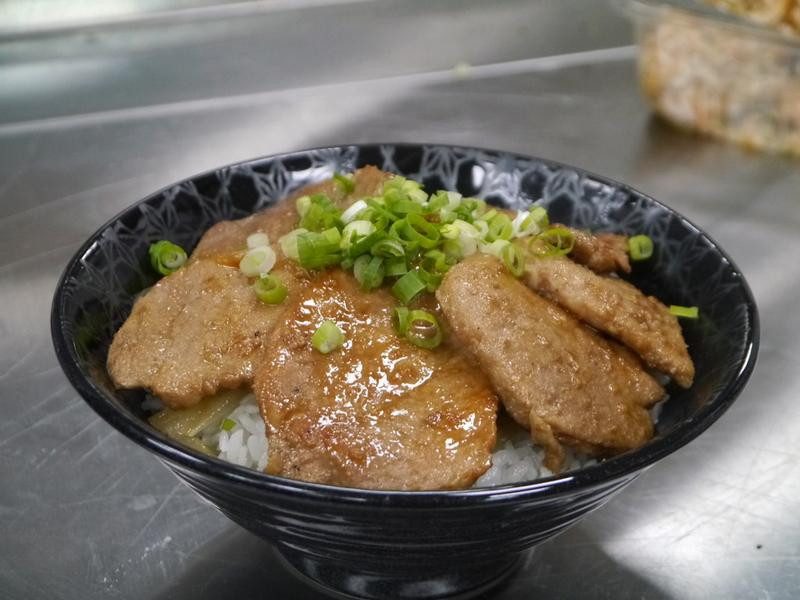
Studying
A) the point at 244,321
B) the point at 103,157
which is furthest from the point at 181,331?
the point at 103,157

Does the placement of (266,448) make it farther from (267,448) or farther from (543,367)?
(543,367)

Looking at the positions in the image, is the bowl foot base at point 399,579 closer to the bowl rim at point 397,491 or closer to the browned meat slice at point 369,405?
the browned meat slice at point 369,405

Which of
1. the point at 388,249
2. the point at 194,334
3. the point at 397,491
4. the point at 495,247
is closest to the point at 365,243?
the point at 388,249

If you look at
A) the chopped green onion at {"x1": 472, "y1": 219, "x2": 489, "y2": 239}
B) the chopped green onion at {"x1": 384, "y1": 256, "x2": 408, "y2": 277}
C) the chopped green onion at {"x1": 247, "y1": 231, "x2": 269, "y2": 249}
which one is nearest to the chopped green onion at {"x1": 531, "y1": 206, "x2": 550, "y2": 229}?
the chopped green onion at {"x1": 472, "y1": 219, "x2": 489, "y2": 239}

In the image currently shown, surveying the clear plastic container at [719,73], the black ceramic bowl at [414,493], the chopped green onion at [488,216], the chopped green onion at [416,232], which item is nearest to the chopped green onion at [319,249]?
the chopped green onion at [416,232]

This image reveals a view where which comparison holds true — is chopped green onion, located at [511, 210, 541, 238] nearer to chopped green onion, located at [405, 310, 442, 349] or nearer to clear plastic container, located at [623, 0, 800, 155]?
chopped green onion, located at [405, 310, 442, 349]

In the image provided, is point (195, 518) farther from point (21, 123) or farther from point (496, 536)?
point (21, 123)
